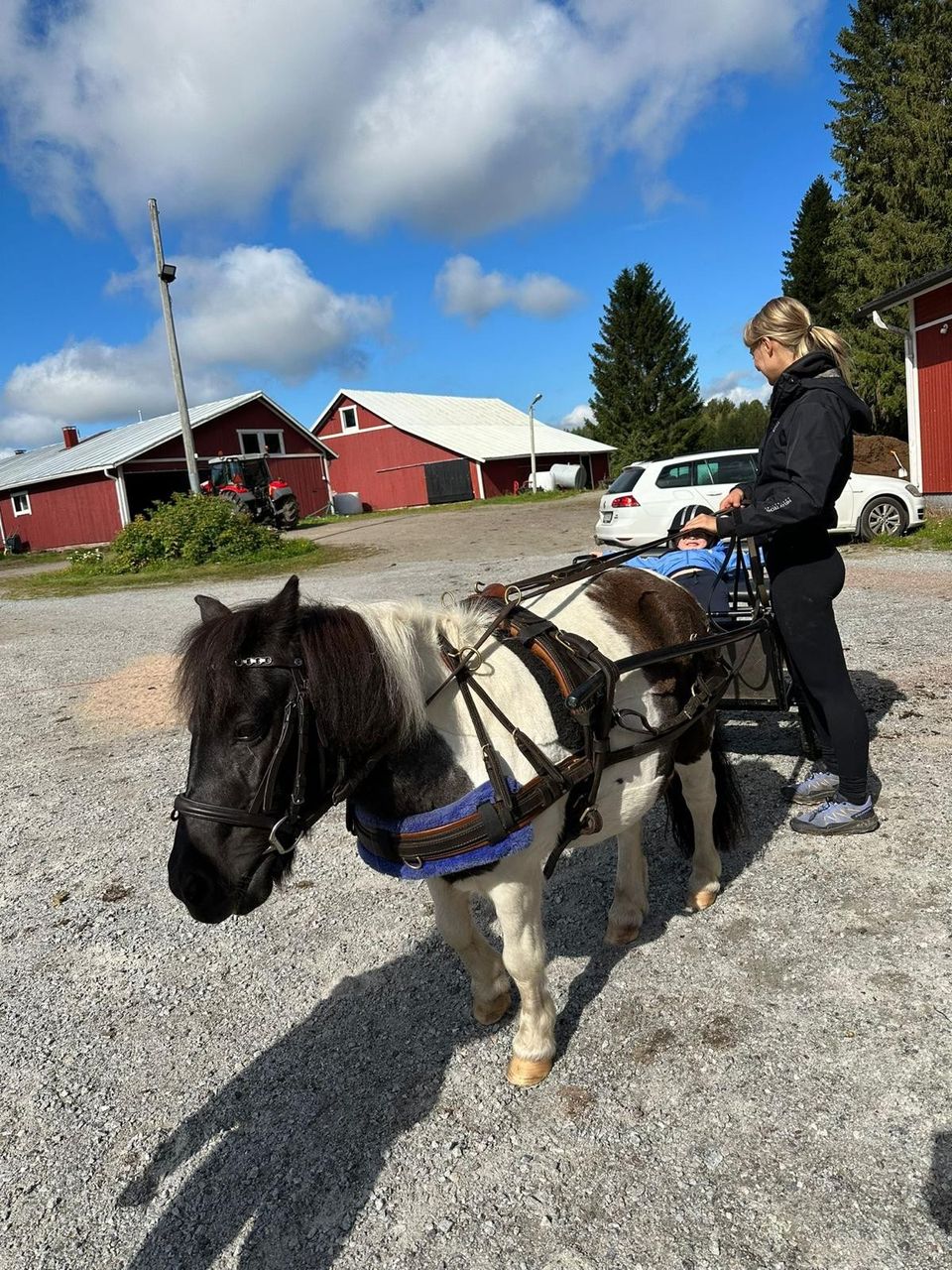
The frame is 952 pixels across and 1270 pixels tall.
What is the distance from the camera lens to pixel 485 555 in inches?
566

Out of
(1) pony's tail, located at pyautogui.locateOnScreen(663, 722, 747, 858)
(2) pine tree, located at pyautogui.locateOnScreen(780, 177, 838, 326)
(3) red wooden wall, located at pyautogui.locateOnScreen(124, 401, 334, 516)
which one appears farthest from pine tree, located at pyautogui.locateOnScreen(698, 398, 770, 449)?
(1) pony's tail, located at pyautogui.locateOnScreen(663, 722, 747, 858)

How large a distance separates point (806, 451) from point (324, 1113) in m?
2.73

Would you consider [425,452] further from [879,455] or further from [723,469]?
[723,469]

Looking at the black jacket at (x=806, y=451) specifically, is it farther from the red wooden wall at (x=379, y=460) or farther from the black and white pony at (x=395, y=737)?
the red wooden wall at (x=379, y=460)

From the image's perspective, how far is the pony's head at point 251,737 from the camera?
5.45ft

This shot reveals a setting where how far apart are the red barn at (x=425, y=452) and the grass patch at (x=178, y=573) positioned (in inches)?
689

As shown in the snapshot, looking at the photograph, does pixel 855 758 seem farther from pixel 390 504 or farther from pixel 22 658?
pixel 390 504

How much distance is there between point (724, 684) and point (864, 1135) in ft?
4.67

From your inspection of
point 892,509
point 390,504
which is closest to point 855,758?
point 892,509

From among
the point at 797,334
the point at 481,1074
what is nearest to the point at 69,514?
the point at 797,334

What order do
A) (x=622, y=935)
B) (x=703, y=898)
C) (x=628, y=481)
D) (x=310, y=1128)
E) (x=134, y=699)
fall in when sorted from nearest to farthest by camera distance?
(x=310, y=1128), (x=622, y=935), (x=703, y=898), (x=134, y=699), (x=628, y=481)

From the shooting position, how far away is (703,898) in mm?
2984

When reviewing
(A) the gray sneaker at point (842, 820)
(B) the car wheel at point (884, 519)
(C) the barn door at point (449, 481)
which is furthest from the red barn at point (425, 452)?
(A) the gray sneaker at point (842, 820)

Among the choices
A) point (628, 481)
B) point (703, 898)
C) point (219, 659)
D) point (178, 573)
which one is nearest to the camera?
point (219, 659)
